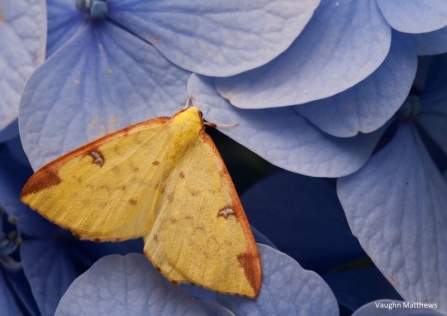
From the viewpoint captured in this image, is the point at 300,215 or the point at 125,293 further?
the point at 300,215

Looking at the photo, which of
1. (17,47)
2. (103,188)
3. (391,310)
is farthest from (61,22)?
(391,310)

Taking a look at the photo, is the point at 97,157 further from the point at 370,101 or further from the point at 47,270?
the point at 370,101

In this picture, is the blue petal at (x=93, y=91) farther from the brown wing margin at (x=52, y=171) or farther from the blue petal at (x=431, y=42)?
A: the blue petal at (x=431, y=42)

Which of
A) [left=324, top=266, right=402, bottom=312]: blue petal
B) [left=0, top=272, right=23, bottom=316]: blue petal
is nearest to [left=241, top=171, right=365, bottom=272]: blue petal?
[left=324, top=266, right=402, bottom=312]: blue petal

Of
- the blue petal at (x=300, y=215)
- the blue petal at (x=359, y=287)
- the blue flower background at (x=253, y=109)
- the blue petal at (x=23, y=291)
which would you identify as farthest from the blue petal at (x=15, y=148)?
the blue petal at (x=359, y=287)

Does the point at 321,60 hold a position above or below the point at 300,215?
above

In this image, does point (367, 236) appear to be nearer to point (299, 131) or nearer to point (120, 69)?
point (299, 131)
